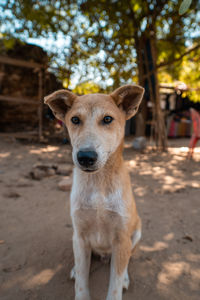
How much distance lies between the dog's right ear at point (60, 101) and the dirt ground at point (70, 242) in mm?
1879

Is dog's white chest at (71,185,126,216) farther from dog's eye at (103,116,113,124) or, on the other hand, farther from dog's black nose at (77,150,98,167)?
dog's eye at (103,116,113,124)

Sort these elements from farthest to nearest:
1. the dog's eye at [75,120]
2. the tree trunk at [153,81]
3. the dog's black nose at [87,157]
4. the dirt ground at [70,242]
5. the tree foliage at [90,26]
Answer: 1. the tree trunk at [153,81]
2. the tree foliage at [90,26]
3. the dirt ground at [70,242]
4. the dog's eye at [75,120]
5. the dog's black nose at [87,157]

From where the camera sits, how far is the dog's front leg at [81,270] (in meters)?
2.04

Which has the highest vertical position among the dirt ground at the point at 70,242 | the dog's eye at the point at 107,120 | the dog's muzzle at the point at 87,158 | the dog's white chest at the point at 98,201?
the dog's eye at the point at 107,120

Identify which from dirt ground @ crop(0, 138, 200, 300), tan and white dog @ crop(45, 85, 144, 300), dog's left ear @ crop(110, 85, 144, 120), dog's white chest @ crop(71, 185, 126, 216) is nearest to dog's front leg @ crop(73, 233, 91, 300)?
tan and white dog @ crop(45, 85, 144, 300)

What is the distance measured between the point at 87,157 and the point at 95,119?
471 mm

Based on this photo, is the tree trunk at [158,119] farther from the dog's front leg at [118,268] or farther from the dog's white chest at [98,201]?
the dog's front leg at [118,268]

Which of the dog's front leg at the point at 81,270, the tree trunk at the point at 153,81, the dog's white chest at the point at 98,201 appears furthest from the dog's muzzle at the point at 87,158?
the tree trunk at the point at 153,81

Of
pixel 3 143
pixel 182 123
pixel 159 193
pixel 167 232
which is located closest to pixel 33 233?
pixel 167 232

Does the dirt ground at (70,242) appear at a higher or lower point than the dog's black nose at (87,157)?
lower

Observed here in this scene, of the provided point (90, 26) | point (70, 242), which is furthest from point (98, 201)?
point (90, 26)

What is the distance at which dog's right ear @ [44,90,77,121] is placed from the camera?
2.11 metres

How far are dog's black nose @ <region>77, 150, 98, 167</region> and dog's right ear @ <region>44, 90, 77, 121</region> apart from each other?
2.47ft

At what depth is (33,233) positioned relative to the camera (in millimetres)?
3191
